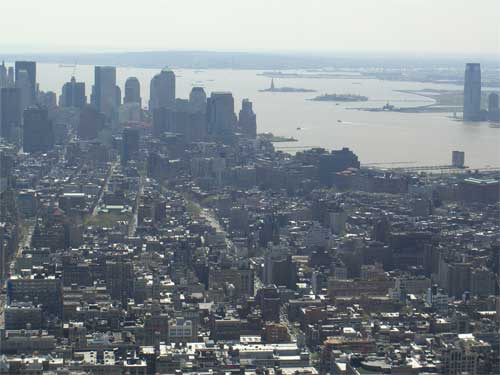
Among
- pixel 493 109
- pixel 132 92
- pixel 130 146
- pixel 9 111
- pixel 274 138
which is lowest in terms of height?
pixel 274 138

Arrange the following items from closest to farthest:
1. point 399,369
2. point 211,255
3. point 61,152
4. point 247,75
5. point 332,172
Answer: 1. point 399,369
2. point 211,255
3. point 332,172
4. point 61,152
5. point 247,75

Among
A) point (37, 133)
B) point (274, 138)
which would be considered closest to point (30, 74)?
point (274, 138)

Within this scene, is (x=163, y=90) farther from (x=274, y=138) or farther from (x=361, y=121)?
(x=274, y=138)

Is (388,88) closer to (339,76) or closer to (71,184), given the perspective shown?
(339,76)

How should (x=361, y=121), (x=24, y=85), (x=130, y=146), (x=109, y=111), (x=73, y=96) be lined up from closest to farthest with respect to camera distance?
1. (x=130, y=146)
2. (x=24, y=85)
3. (x=109, y=111)
4. (x=73, y=96)
5. (x=361, y=121)

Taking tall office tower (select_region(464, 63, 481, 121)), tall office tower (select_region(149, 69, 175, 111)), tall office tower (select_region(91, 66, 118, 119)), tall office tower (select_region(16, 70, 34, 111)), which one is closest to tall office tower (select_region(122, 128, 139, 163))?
tall office tower (select_region(16, 70, 34, 111))

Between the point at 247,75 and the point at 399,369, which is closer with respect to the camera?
the point at 399,369

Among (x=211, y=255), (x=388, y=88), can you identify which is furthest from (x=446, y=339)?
(x=388, y=88)
